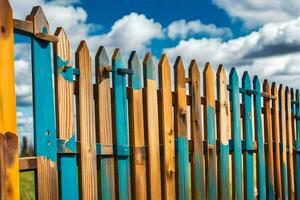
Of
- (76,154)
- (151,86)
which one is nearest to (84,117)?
(76,154)

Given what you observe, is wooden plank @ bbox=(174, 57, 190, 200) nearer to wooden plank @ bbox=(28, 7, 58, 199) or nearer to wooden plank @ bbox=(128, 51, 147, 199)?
wooden plank @ bbox=(128, 51, 147, 199)

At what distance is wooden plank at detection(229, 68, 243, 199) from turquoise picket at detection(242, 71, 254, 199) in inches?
9.7

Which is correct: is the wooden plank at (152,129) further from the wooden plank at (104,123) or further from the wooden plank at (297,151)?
the wooden plank at (297,151)

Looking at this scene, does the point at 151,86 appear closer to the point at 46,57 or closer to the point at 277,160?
the point at 46,57

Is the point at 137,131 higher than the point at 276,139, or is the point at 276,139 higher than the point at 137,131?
the point at 137,131

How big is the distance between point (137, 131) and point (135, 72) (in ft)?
1.51

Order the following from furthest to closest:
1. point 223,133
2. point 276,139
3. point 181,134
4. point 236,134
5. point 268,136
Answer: point 276,139, point 268,136, point 236,134, point 223,133, point 181,134

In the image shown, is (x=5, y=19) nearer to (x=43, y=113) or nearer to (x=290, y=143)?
(x=43, y=113)

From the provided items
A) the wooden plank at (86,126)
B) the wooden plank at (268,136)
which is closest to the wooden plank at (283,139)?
the wooden plank at (268,136)

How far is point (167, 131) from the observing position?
5.11 meters

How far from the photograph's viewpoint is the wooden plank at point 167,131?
5.06 m

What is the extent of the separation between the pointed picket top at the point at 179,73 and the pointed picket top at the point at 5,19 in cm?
202

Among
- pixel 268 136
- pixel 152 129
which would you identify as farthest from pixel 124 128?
pixel 268 136

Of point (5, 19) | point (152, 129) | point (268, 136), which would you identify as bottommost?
point (268, 136)
